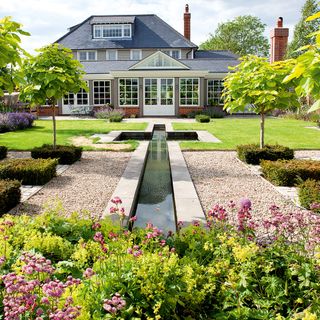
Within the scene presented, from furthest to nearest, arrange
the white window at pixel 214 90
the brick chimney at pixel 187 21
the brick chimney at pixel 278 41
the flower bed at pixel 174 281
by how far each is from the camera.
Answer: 1. the brick chimney at pixel 187 21
2. the brick chimney at pixel 278 41
3. the white window at pixel 214 90
4. the flower bed at pixel 174 281

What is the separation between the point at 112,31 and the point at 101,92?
448 inches

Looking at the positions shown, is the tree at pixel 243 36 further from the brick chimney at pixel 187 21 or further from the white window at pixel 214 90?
the white window at pixel 214 90

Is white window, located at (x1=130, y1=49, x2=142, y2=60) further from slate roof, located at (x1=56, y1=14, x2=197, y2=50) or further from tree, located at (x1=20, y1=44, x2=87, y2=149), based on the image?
tree, located at (x1=20, y1=44, x2=87, y2=149)

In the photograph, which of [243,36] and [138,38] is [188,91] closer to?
[138,38]

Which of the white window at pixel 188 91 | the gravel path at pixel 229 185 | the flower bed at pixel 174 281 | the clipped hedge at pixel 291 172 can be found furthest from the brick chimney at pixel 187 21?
the flower bed at pixel 174 281

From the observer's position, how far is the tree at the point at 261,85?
9688 millimetres

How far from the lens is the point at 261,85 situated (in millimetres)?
9773

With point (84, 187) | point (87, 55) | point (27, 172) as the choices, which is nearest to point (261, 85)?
point (84, 187)

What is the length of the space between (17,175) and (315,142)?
36.2 ft

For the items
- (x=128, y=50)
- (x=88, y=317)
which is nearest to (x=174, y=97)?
(x=128, y=50)

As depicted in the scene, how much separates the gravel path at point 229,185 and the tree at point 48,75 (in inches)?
152

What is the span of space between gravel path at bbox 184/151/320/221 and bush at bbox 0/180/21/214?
3.13 meters

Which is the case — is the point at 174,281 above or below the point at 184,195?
above

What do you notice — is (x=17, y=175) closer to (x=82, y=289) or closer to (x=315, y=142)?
(x=82, y=289)
